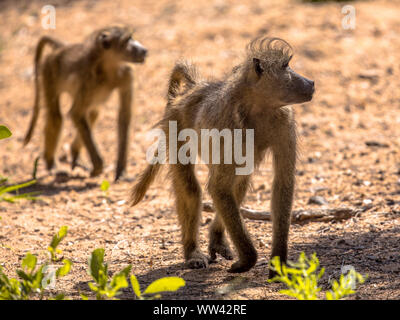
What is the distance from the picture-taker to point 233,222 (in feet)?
13.7

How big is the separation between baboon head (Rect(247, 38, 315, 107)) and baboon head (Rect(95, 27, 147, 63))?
3.53 m

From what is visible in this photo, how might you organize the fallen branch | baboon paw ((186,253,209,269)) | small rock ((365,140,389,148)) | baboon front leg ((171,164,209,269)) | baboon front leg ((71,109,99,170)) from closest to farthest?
baboon paw ((186,253,209,269)) < baboon front leg ((171,164,209,269)) < the fallen branch < small rock ((365,140,389,148)) < baboon front leg ((71,109,99,170))

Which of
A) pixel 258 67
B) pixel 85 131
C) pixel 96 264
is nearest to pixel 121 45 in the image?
pixel 85 131

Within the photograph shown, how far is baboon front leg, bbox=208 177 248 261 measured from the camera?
4777 millimetres

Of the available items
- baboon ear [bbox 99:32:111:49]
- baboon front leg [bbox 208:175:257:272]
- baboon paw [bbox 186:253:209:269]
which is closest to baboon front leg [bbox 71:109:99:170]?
baboon ear [bbox 99:32:111:49]

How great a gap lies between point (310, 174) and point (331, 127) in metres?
1.73

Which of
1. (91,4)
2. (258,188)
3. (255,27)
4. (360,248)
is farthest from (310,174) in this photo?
(91,4)

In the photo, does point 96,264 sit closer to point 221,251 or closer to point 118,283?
point 118,283

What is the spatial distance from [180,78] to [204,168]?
259 cm

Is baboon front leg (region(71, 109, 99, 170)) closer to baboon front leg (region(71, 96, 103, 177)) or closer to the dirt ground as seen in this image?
the dirt ground

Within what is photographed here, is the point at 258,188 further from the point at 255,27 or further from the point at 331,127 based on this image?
the point at 255,27

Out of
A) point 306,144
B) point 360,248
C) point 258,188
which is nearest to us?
point 360,248

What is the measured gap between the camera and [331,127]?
8367mm
